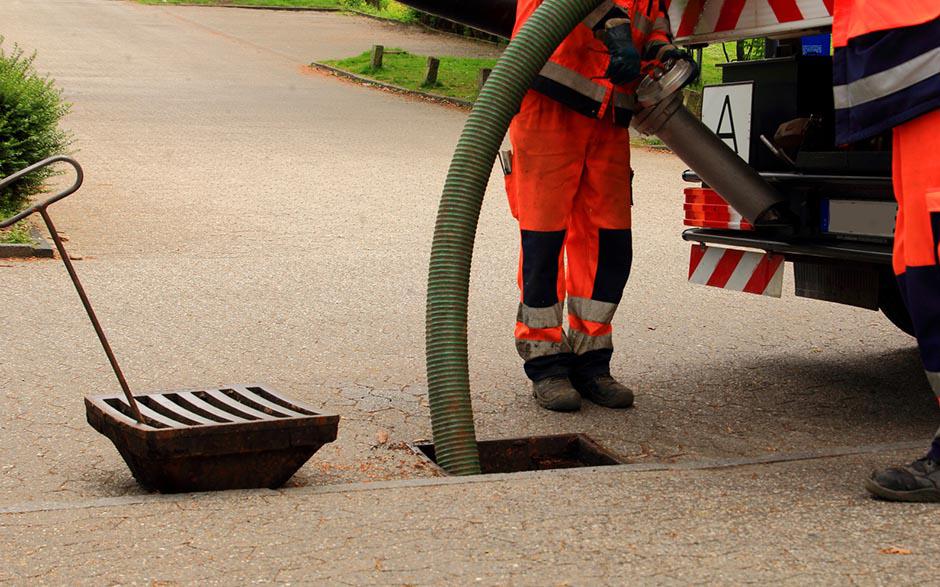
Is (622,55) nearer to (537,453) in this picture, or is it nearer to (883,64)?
(883,64)

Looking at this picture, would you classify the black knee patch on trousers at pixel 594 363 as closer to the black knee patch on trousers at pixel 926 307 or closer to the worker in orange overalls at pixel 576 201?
the worker in orange overalls at pixel 576 201

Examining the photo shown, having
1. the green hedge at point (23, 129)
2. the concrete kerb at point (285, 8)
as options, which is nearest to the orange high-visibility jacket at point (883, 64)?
the green hedge at point (23, 129)

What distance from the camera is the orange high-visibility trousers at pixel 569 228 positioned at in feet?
16.1

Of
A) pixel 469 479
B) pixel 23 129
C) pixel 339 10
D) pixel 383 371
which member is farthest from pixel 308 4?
pixel 469 479

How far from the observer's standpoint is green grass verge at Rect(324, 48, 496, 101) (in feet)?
67.5

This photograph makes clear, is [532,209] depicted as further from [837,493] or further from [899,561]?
[899,561]

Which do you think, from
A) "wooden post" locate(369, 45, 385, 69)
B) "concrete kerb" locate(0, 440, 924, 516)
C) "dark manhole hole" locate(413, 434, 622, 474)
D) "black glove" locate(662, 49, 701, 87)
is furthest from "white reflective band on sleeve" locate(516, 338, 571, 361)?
"wooden post" locate(369, 45, 385, 69)

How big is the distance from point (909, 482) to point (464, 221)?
5.15ft

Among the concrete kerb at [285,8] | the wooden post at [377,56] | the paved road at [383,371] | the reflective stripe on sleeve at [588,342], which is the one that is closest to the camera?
the paved road at [383,371]

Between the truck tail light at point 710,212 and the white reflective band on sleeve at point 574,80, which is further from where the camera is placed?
the truck tail light at point 710,212

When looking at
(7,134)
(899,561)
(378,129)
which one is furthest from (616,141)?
(378,129)

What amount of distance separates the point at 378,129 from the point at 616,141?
1146cm

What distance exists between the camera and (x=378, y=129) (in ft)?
53.2

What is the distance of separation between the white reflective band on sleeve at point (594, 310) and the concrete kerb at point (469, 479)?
1043 mm
